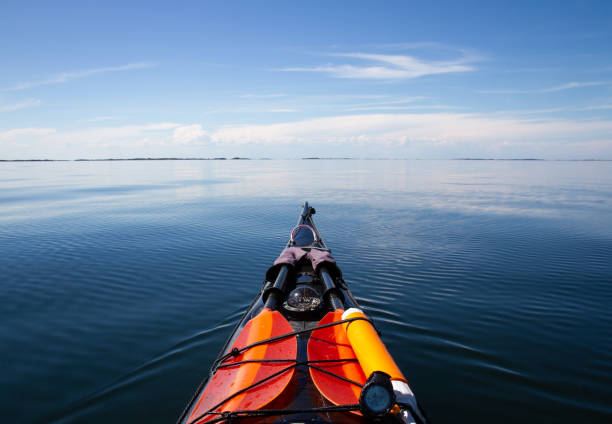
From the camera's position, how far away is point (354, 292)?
433 inches

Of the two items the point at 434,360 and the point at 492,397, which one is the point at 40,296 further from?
the point at 492,397

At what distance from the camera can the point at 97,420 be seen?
5.80m

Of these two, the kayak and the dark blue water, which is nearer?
the kayak

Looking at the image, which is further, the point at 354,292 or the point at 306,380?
the point at 354,292

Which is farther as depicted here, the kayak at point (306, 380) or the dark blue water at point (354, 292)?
the dark blue water at point (354, 292)

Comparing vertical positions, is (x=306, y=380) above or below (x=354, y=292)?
above

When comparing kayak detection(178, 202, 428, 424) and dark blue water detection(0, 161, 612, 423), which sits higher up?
kayak detection(178, 202, 428, 424)

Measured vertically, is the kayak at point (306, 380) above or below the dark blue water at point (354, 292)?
above

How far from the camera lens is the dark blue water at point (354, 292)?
20.7ft

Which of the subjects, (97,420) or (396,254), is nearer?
(97,420)

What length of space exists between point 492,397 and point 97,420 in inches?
280

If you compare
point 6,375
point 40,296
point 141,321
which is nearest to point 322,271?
point 141,321

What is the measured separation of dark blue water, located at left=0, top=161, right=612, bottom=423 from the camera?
6.32 metres

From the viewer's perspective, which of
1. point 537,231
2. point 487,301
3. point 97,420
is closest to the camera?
point 97,420
